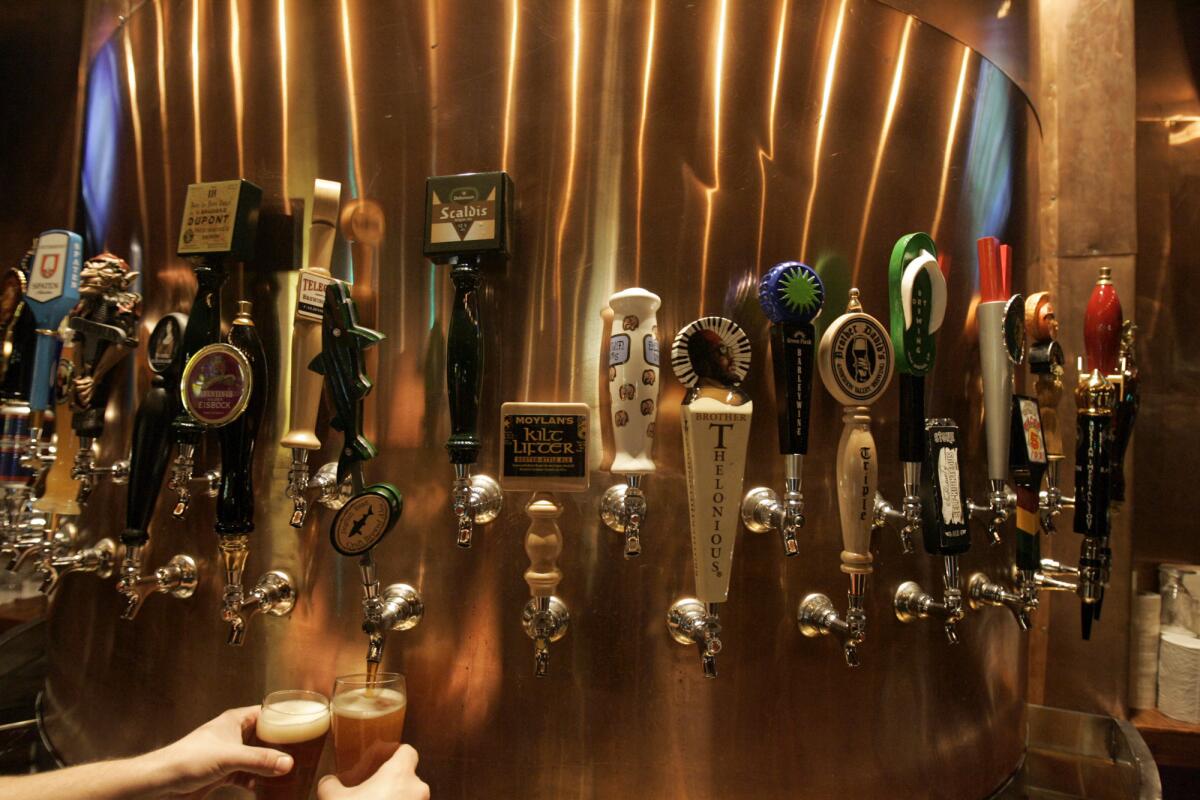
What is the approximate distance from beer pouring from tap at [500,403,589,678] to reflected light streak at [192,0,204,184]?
901 millimetres

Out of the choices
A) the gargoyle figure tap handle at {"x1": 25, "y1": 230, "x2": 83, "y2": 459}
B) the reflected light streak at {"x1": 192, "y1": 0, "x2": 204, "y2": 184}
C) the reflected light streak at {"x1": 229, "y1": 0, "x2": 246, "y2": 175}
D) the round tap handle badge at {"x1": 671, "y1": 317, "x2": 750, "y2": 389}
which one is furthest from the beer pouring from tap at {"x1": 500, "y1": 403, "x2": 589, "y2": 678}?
the gargoyle figure tap handle at {"x1": 25, "y1": 230, "x2": 83, "y2": 459}

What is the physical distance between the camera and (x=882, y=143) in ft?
4.32

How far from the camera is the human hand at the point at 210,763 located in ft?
3.47

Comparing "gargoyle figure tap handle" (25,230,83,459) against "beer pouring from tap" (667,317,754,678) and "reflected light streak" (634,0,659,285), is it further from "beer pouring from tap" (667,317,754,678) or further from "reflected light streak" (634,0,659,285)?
"beer pouring from tap" (667,317,754,678)

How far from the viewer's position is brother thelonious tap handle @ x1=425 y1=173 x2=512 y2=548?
1.15 meters

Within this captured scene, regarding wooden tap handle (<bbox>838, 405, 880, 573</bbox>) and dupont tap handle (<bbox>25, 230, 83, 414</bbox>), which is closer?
wooden tap handle (<bbox>838, 405, 880, 573</bbox>)

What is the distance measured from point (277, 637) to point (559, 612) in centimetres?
57

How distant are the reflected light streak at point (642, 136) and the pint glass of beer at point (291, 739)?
91 cm

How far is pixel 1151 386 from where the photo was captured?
217 cm

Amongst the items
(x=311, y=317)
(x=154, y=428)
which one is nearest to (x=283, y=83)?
(x=311, y=317)

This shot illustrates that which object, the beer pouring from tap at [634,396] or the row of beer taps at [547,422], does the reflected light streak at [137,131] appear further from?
the beer pouring from tap at [634,396]

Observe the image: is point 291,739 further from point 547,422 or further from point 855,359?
point 855,359

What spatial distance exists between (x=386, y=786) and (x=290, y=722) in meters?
0.20

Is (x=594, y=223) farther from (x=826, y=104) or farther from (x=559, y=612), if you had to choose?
(x=559, y=612)
